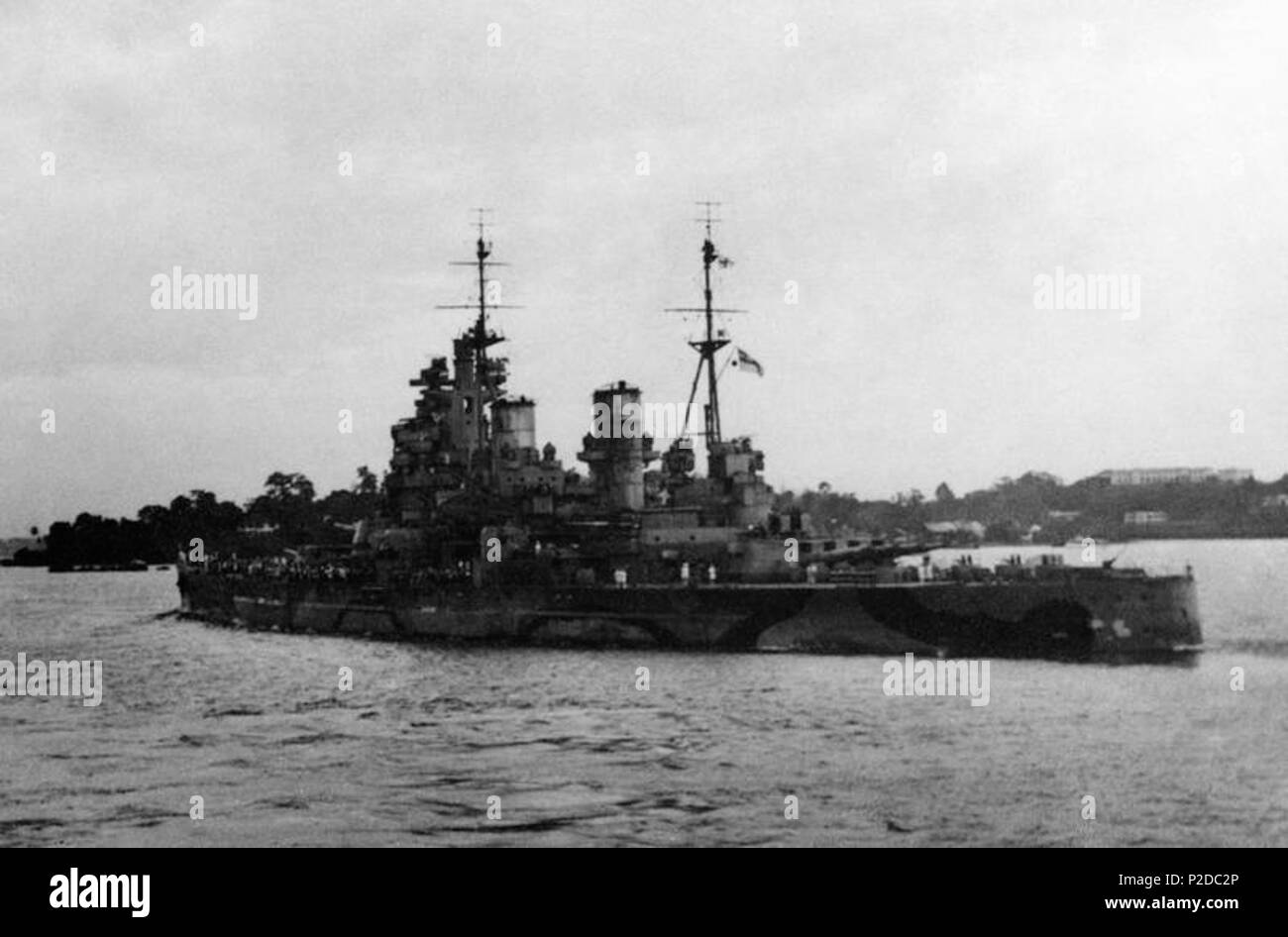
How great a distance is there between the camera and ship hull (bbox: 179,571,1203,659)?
3216 cm

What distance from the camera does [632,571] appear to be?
41.4 metres

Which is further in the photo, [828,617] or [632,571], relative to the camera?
[632,571]

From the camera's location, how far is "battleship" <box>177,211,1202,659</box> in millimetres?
32938

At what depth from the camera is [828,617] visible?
3519 centimetres

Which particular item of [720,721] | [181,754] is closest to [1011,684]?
[720,721]

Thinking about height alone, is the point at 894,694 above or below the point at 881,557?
below

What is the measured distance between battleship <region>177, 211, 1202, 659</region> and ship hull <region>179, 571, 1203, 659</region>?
0.14 feet

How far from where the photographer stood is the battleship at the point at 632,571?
32938 millimetres

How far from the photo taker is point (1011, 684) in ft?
92.9

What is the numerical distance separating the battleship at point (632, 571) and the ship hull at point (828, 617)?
0.04 m

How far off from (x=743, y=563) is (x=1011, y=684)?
1229cm

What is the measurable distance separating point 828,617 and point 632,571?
7.92 metres

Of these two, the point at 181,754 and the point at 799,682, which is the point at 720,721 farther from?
the point at 181,754

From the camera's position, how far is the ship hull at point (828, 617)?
32.2 metres
